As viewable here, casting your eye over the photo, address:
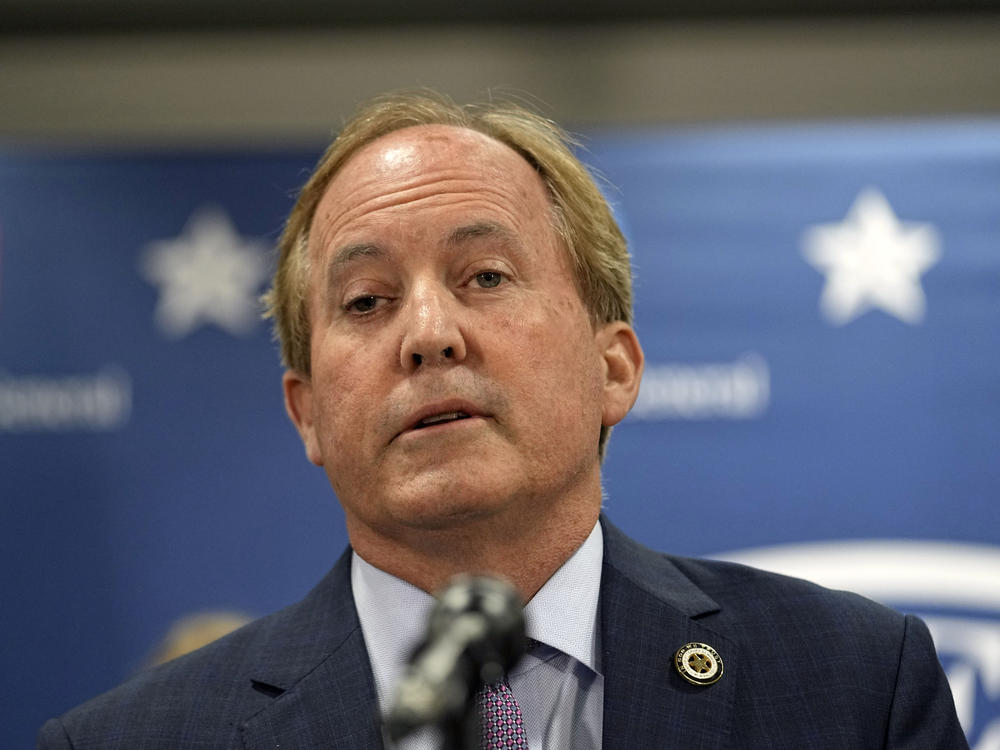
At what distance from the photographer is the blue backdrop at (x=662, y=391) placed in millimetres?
4023

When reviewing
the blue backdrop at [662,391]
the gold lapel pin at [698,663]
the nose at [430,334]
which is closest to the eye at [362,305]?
the nose at [430,334]

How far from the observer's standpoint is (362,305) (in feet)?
7.05

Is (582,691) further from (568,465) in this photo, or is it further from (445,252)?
(445,252)

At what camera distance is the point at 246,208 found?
4.26 metres

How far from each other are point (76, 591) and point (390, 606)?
2433 mm

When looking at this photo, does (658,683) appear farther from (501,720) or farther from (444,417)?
(444,417)

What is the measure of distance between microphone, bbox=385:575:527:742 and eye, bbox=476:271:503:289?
100cm

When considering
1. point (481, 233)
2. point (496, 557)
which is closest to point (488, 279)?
point (481, 233)

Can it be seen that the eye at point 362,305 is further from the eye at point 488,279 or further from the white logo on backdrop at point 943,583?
the white logo on backdrop at point 943,583

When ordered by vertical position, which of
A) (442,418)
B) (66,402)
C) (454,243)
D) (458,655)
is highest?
(66,402)

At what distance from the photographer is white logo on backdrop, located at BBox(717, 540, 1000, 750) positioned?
3.89 meters

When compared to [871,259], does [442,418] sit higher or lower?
lower

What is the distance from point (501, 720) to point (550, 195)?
3.51ft

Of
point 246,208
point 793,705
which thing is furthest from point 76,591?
point 793,705
